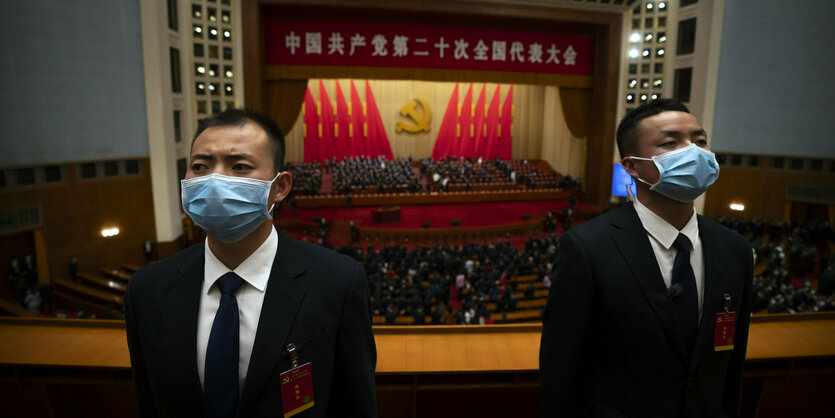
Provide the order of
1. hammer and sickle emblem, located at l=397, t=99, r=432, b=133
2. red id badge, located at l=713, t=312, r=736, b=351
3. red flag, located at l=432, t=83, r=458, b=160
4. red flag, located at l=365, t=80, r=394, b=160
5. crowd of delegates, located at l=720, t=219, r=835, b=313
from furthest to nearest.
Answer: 1. hammer and sickle emblem, located at l=397, t=99, r=432, b=133
2. red flag, located at l=432, t=83, r=458, b=160
3. red flag, located at l=365, t=80, r=394, b=160
4. crowd of delegates, located at l=720, t=219, r=835, b=313
5. red id badge, located at l=713, t=312, r=736, b=351

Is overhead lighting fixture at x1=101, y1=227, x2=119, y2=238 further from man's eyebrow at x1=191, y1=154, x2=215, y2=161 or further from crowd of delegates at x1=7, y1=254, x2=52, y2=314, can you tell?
man's eyebrow at x1=191, y1=154, x2=215, y2=161

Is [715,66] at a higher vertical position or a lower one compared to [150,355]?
higher

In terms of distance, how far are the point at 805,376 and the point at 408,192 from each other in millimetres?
16515

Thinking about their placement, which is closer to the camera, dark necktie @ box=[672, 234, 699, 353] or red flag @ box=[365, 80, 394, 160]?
dark necktie @ box=[672, 234, 699, 353]

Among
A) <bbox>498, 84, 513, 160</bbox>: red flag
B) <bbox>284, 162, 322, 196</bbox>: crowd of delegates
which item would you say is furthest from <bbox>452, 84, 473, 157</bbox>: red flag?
<bbox>284, 162, 322, 196</bbox>: crowd of delegates

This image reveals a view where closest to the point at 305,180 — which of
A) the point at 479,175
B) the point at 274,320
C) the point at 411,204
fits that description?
the point at 411,204

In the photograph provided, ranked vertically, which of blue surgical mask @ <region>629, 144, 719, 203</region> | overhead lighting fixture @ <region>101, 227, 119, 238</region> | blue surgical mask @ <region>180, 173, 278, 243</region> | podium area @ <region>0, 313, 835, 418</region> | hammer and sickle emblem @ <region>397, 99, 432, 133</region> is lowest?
overhead lighting fixture @ <region>101, 227, 119, 238</region>

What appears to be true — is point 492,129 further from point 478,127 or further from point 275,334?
point 275,334

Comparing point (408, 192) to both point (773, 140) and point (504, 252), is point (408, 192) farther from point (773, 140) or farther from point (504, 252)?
point (773, 140)

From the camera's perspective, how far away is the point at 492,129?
2736cm

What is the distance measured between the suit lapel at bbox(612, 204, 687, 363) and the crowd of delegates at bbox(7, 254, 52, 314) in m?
9.75

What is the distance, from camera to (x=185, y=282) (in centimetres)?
150

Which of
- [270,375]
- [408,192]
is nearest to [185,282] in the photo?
[270,375]

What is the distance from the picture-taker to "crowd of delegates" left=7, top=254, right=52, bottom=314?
318 inches
